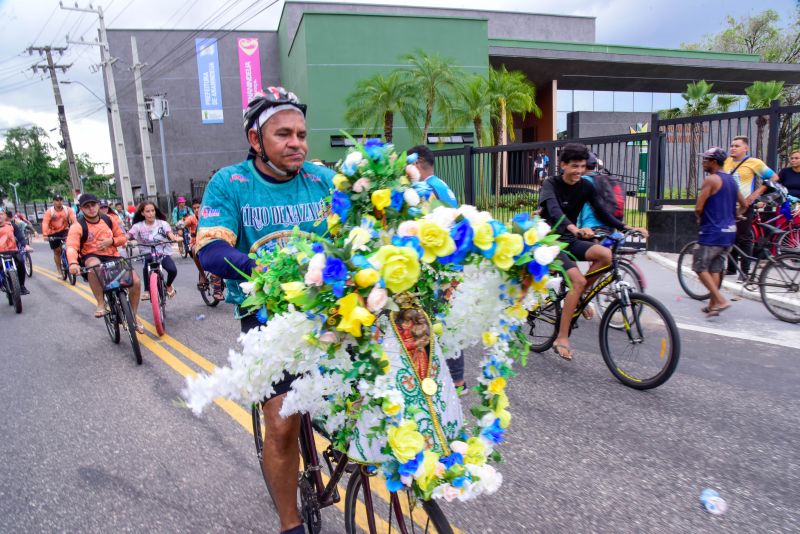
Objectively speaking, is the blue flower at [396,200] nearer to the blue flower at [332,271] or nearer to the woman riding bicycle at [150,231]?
the blue flower at [332,271]

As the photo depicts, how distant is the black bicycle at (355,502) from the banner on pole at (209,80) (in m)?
33.1

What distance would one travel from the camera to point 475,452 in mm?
1816

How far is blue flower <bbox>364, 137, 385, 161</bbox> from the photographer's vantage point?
1.94 metres

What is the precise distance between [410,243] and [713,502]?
8.15ft

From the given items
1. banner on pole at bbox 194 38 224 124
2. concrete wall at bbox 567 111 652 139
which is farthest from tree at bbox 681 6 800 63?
banner on pole at bbox 194 38 224 124

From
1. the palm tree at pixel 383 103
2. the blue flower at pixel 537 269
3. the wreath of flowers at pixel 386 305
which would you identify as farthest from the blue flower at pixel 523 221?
the palm tree at pixel 383 103

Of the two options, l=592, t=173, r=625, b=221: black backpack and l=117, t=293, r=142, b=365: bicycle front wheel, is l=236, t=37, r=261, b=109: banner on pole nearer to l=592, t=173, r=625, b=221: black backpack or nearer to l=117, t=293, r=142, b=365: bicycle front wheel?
l=117, t=293, r=142, b=365: bicycle front wheel

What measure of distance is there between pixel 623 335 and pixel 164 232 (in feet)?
21.4

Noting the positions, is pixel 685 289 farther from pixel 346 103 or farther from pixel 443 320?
pixel 346 103

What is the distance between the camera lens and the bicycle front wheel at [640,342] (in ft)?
14.2

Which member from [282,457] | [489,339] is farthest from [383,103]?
[489,339]

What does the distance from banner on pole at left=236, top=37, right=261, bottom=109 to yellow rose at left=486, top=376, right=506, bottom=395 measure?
3343 cm

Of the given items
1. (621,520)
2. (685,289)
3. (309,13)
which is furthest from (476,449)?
(309,13)

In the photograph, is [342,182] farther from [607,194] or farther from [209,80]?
[209,80]
